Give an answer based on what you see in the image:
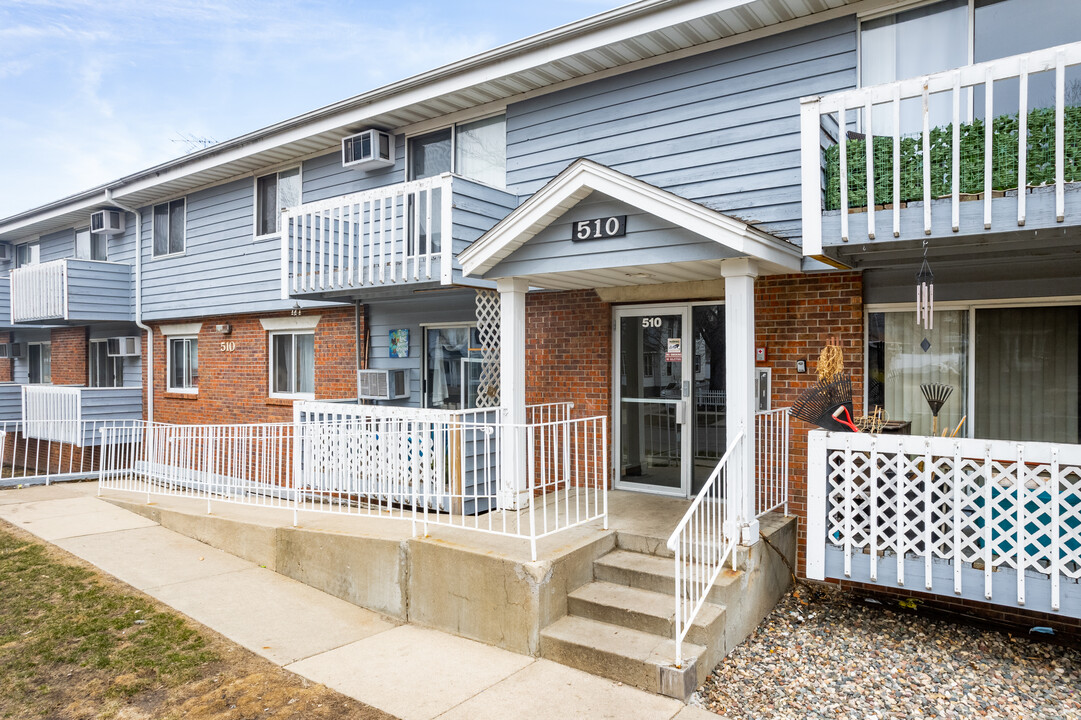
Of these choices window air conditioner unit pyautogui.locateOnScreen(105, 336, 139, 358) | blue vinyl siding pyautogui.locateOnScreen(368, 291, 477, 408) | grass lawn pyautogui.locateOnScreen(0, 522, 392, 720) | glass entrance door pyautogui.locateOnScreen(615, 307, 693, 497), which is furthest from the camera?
window air conditioner unit pyautogui.locateOnScreen(105, 336, 139, 358)

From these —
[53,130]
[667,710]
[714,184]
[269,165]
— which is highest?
[53,130]

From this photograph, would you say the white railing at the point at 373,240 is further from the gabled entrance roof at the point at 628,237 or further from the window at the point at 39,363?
the window at the point at 39,363

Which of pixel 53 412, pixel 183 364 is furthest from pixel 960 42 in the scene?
pixel 53 412

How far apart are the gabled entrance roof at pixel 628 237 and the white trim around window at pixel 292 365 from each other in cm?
527

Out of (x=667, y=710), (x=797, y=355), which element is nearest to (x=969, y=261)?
(x=797, y=355)

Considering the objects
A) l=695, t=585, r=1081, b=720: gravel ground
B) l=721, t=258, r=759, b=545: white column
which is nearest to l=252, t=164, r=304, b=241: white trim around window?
l=721, t=258, r=759, b=545: white column

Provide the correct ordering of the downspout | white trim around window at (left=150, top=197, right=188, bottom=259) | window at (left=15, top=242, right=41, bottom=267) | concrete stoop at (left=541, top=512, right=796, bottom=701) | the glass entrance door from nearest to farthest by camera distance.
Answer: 1. concrete stoop at (left=541, top=512, right=796, bottom=701)
2. the glass entrance door
3. white trim around window at (left=150, top=197, right=188, bottom=259)
4. the downspout
5. window at (left=15, top=242, right=41, bottom=267)

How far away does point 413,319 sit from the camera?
31.7 feet

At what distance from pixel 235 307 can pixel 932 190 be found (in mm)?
10614

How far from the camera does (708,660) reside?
4.79 metres

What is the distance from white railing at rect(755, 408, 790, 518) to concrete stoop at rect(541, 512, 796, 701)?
15.5 inches

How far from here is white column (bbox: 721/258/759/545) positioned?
18.0ft

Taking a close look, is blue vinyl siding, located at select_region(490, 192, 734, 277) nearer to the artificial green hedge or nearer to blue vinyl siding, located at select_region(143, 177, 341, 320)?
the artificial green hedge

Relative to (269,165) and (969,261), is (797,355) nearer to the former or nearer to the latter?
(969,261)
